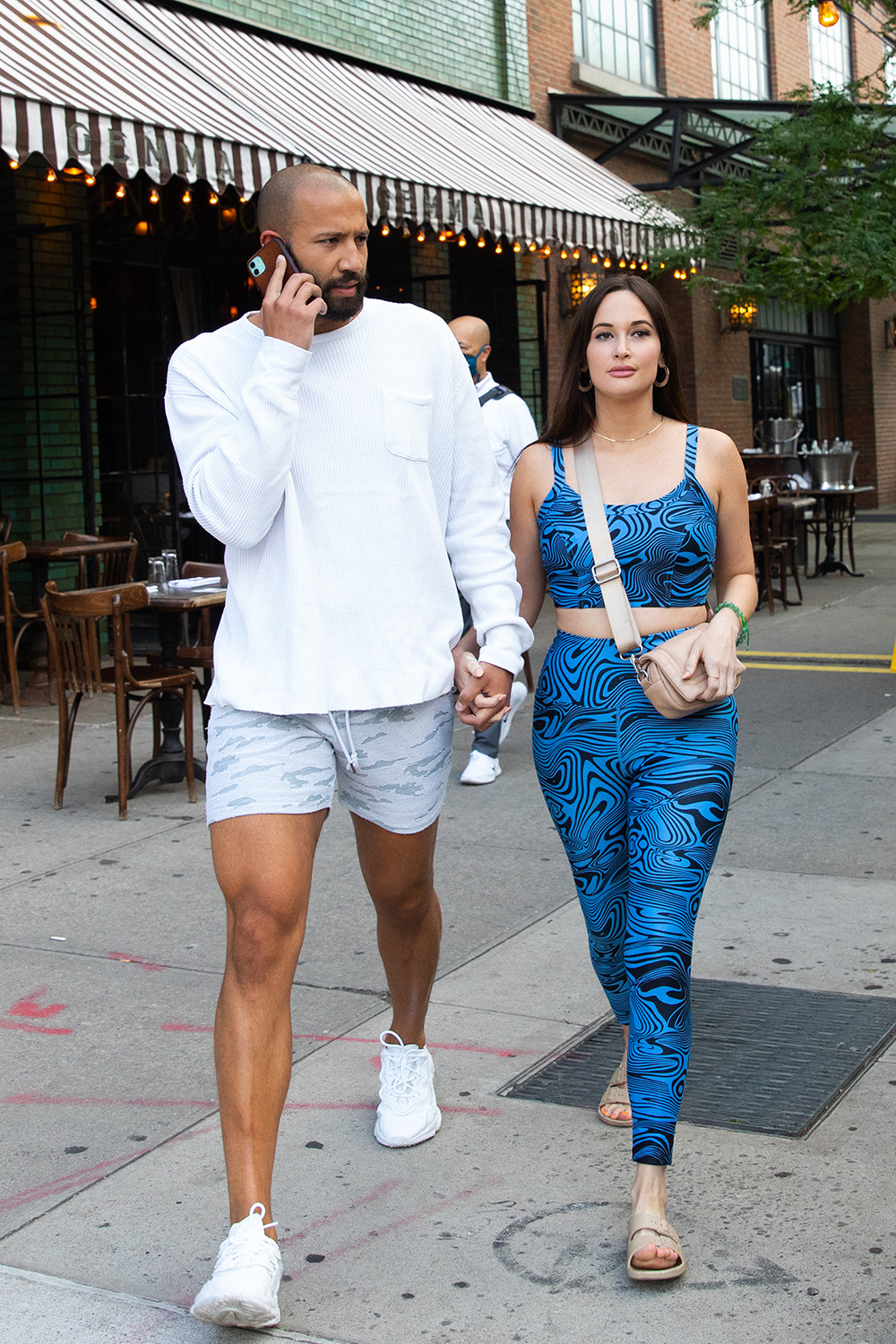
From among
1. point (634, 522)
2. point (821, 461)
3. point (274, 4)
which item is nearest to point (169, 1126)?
point (634, 522)

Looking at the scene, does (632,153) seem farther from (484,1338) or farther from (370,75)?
(484,1338)

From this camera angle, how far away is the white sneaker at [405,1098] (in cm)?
351

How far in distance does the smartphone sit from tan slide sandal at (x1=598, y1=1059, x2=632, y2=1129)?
1.96 m

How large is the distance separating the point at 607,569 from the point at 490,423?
4.35m

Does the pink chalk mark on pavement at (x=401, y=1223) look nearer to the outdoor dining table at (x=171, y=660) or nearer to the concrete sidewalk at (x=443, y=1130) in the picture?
the concrete sidewalk at (x=443, y=1130)

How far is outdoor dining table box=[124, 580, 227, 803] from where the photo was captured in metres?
7.10

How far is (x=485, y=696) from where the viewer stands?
3117 millimetres

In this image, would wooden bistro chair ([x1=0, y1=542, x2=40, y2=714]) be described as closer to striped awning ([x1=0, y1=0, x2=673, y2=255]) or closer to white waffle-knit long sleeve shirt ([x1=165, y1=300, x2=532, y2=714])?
striped awning ([x1=0, y1=0, x2=673, y2=255])

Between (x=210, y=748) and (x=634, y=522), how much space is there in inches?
38.8

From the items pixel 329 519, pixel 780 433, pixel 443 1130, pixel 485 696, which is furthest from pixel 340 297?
pixel 780 433

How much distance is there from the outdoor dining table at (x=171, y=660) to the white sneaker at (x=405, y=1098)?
3.77 meters

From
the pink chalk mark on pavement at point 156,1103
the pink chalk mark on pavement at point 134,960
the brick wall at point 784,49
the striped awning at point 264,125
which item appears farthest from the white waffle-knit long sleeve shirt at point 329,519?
the brick wall at point 784,49

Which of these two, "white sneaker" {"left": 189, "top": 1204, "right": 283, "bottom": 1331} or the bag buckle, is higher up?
the bag buckle

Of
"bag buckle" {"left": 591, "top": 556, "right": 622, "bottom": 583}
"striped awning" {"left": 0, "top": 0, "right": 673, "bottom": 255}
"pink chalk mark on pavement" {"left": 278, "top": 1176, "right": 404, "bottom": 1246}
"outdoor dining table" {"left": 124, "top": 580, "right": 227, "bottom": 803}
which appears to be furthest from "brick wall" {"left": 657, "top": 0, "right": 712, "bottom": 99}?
"pink chalk mark on pavement" {"left": 278, "top": 1176, "right": 404, "bottom": 1246}
